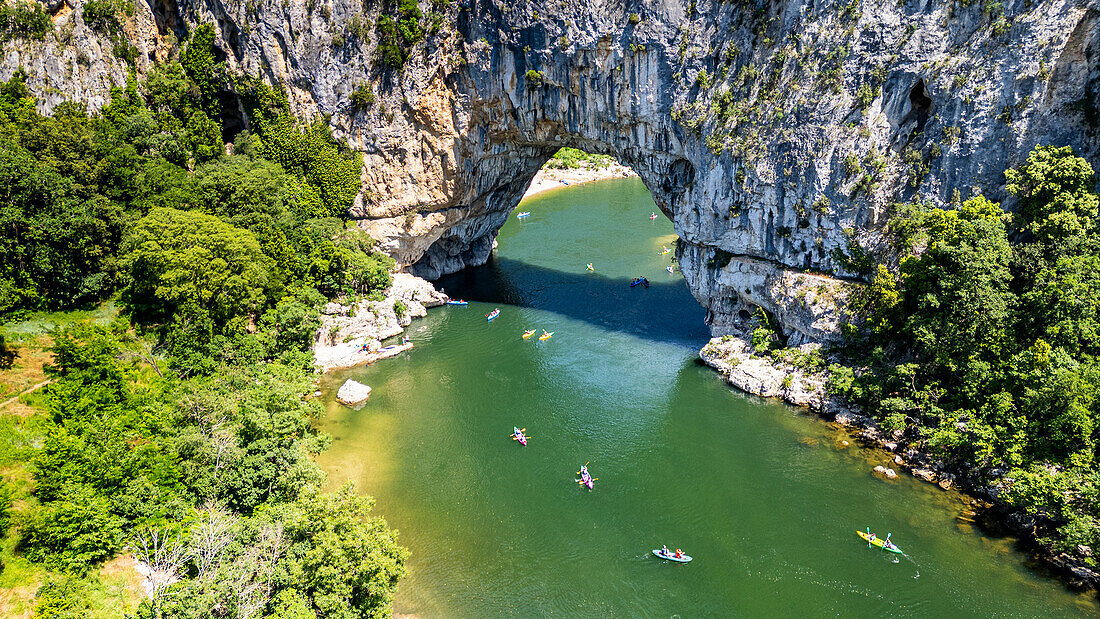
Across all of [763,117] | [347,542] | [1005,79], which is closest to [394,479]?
[347,542]

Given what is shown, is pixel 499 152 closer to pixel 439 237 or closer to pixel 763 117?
pixel 439 237

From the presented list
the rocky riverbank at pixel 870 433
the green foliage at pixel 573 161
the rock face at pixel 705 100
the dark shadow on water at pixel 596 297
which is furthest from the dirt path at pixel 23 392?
the green foliage at pixel 573 161

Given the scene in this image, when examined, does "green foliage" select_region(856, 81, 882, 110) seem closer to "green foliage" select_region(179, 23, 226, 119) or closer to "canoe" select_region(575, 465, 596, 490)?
"canoe" select_region(575, 465, 596, 490)

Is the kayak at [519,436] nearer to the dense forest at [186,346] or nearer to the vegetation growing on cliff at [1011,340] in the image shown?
the dense forest at [186,346]

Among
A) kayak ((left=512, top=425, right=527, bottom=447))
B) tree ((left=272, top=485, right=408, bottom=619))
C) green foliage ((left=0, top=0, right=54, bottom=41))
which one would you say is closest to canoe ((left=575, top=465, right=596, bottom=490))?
kayak ((left=512, top=425, right=527, bottom=447))

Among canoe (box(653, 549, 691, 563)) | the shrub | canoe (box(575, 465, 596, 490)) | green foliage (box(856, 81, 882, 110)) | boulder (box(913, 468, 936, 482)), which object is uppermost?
the shrub

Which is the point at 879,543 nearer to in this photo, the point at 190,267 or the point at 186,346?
the point at 186,346
